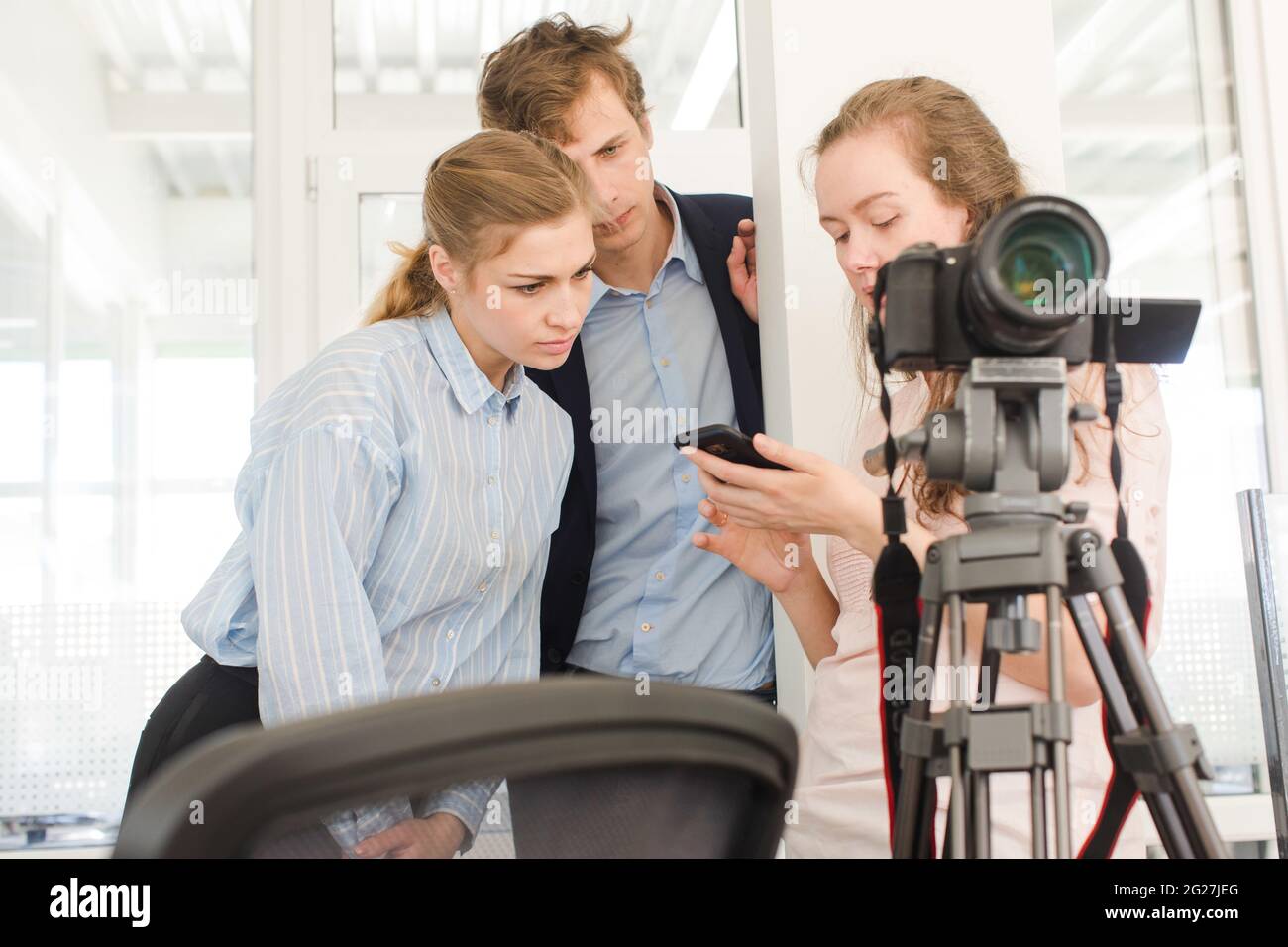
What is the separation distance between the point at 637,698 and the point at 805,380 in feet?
4.55

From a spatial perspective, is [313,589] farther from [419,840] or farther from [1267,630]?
[1267,630]

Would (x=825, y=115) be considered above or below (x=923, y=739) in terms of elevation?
above

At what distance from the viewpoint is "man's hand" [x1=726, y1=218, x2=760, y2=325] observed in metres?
2.02

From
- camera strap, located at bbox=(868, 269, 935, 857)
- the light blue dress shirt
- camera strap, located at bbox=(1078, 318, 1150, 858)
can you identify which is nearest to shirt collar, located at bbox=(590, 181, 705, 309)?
the light blue dress shirt

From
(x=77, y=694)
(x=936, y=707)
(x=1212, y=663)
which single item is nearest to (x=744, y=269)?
(x=936, y=707)

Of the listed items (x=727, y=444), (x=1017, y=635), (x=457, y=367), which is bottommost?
(x=1017, y=635)

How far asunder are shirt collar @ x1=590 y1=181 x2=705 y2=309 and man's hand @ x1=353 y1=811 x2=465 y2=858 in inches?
56.0

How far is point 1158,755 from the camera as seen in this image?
894mm

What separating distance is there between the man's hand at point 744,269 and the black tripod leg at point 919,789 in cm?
111

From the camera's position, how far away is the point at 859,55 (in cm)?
193

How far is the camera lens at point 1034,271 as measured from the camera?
0.90 m

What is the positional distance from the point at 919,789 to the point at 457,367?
0.86 meters

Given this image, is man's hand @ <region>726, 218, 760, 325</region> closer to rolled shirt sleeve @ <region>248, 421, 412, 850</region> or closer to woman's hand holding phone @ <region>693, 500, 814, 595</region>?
woman's hand holding phone @ <region>693, 500, 814, 595</region>

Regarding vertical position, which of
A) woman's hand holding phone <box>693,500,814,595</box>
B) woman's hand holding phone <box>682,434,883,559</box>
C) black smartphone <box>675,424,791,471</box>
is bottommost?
woman's hand holding phone <box>693,500,814,595</box>
